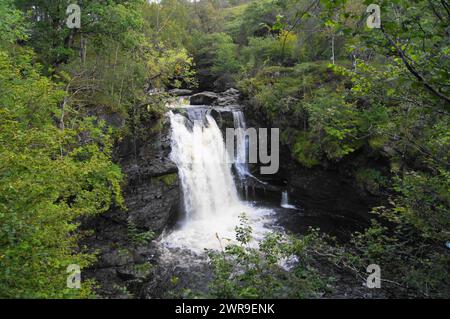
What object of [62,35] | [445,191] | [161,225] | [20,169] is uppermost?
[62,35]

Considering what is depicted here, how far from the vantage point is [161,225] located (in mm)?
13445

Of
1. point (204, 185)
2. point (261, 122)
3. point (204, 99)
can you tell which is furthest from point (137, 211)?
point (204, 99)

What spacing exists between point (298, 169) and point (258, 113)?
13.8 ft

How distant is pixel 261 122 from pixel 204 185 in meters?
5.64

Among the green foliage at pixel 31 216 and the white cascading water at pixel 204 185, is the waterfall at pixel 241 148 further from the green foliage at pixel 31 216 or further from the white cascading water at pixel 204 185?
the green foliage at pixel 31 216

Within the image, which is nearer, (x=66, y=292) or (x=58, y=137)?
(x=66, y=292)

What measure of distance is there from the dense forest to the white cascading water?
1303mm

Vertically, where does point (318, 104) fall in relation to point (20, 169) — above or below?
above

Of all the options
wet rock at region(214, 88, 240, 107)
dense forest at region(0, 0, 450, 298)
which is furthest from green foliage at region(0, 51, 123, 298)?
wet rock at region(214, 88, 240, 107)

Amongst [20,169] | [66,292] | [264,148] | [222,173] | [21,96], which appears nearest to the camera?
[66,292]

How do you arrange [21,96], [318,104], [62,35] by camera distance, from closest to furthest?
[21,96], [62,35], [318,104]

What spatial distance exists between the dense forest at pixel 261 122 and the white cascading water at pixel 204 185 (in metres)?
1.30

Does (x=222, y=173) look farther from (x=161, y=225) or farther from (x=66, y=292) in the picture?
(x=66, y=292)

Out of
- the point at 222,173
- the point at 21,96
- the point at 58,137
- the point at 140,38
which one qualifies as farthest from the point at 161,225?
the point at 140,38
